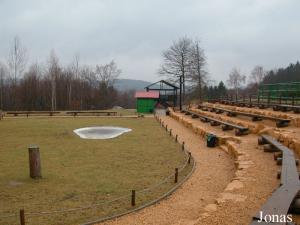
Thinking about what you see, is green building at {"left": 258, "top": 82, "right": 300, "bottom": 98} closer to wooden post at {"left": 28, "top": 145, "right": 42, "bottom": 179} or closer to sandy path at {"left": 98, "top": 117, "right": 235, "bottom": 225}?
sandy path at {"left": 98, "top": 117, "right": 235, "bottom": 225}

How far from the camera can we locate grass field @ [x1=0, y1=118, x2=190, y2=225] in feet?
24.2

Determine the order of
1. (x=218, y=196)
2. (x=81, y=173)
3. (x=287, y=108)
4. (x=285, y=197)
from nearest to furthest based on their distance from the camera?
(x=285, y=197), (x=218, y=196), (x=81, y=173), (x=287, y=108)

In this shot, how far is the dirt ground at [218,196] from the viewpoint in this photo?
231 inches

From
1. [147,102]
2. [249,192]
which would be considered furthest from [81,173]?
[147,102]

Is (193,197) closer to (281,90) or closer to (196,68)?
(281,90)

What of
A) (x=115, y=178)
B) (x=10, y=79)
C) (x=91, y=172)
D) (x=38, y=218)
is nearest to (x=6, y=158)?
(x=91, y=172)

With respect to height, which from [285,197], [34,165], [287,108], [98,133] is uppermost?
[287,108]

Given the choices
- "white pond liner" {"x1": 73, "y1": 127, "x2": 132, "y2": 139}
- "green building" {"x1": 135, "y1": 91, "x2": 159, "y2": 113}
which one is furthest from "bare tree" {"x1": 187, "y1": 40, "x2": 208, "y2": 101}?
"white pond liner" {"x1": 73, "y1": 127, "x2": 132, "y2": 139}

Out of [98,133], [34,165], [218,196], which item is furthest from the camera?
[98,133]

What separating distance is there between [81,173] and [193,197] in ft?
12.9

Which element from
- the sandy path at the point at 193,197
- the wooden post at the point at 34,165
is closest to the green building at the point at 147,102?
the sandy path at the point at 193,197

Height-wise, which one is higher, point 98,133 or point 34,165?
point 34,165

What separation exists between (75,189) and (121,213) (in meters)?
2.28

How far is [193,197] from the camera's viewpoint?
7.76 meters
